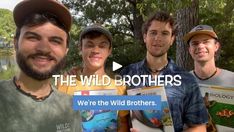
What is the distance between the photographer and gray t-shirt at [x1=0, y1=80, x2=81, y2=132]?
917 mm

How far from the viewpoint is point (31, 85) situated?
948 millimetres

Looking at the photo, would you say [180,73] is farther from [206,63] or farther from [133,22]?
[133,22]

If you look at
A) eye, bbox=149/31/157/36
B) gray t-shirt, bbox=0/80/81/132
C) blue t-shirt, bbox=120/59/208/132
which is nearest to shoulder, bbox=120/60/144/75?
blue t-shirt, bbox=120/59/208/132

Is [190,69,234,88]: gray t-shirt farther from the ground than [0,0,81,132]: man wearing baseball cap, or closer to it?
closer to it

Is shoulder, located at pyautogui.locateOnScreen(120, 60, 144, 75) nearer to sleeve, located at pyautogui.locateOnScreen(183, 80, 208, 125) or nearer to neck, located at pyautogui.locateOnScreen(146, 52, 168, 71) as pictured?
neck, located at pyautogui.locateOnScreen(146, 52, 168, 71)

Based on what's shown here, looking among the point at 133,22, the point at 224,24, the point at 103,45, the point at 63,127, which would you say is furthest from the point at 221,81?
the point at 224,24

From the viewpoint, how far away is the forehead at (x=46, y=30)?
37.3 inches

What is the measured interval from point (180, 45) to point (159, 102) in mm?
605

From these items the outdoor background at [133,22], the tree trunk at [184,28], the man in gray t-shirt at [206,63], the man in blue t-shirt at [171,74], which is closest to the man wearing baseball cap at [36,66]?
the outdoor background at [133,22]

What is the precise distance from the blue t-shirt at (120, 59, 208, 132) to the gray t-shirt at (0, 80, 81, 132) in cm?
44

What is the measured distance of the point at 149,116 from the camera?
1408 millimetres

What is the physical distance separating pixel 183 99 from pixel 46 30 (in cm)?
57

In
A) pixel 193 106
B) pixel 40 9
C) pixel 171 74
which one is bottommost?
pixel 193 106

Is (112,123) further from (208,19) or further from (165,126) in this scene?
(208,19)
